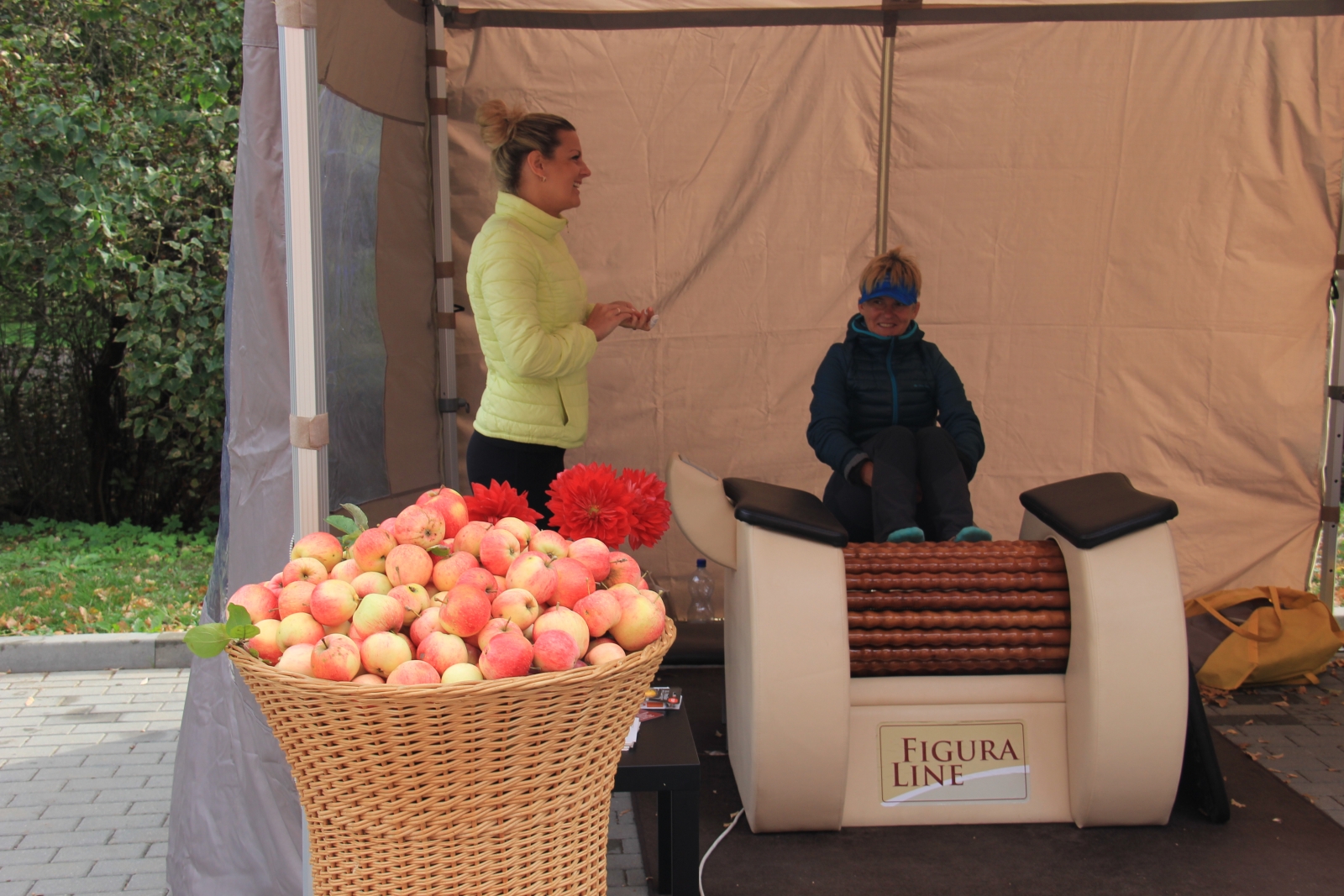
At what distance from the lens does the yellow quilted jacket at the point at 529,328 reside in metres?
2.76

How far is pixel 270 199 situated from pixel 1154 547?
2101 mm

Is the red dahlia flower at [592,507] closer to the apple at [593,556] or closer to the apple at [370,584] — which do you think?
the apple at [593,556]

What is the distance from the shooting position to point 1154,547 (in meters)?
2.52

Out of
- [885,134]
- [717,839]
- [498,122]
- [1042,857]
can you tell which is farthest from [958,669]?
[885,134]

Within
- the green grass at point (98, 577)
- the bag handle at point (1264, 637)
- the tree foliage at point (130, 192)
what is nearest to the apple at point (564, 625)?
the bag handle at point (1264, 637)

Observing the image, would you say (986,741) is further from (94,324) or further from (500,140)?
(94,324)

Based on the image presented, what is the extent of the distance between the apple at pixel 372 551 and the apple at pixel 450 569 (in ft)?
0.24

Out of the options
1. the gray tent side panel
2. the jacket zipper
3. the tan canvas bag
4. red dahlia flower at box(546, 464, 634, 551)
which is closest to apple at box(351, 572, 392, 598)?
red dahlia flower at box(546, 464, 634, 551)

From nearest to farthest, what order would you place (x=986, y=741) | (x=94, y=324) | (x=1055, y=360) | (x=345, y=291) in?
(x=986, y=741)
(x=345, y=291)
(x=1055, y=360)
(x=94, y=324)

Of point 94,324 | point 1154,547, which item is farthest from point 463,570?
point 94,324

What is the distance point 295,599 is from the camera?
4.60 feet

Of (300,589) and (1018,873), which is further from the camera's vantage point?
(1018,873)

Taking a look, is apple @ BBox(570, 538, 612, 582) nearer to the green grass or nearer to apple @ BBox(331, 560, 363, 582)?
apple @ BBox(331, 560, 363, 582)

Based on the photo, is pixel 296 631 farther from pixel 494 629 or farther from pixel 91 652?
pixel 91 652
